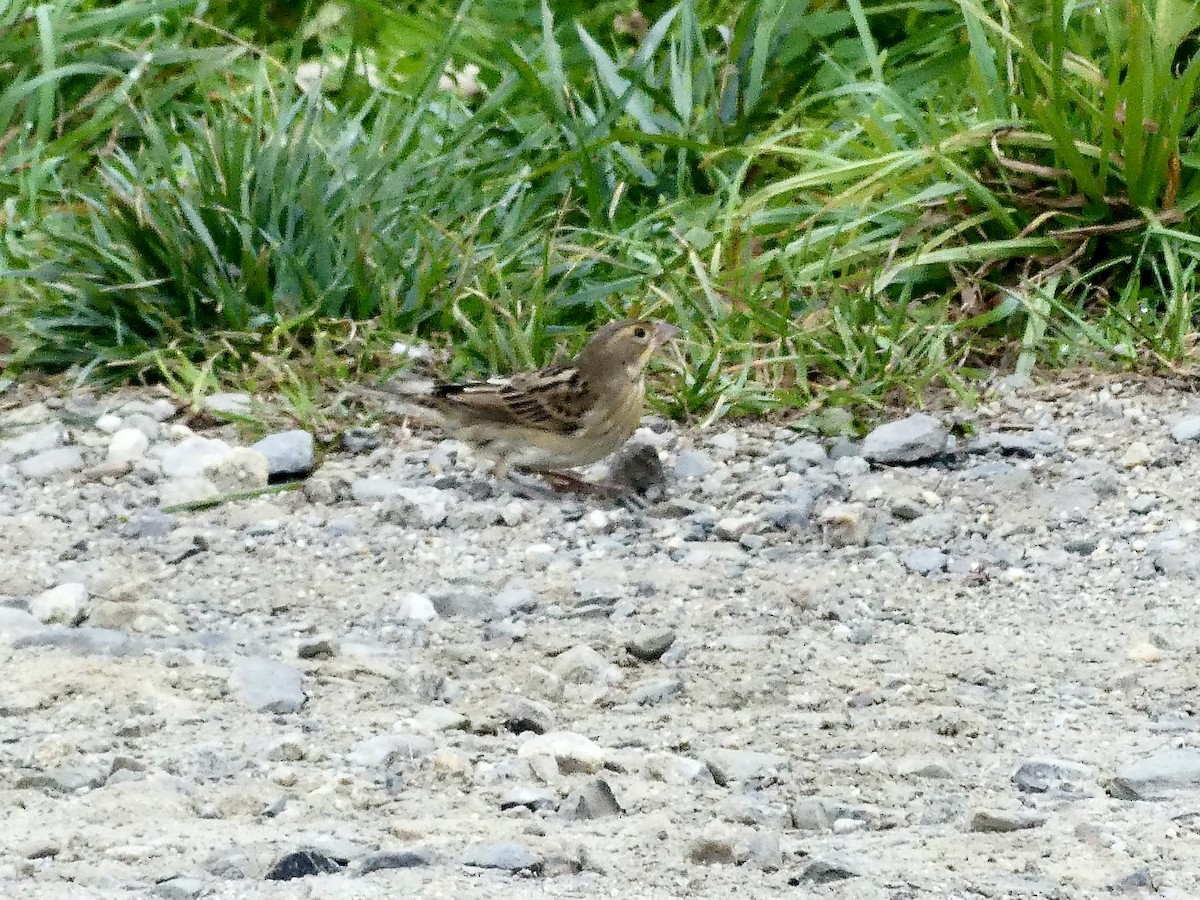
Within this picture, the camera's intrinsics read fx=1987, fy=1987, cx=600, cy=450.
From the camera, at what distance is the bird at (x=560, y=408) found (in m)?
5.26

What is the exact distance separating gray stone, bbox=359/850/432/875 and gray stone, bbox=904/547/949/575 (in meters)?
1.94

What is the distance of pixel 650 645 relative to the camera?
404 centimetres

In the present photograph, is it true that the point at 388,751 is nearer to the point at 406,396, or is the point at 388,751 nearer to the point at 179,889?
the point at 179,889

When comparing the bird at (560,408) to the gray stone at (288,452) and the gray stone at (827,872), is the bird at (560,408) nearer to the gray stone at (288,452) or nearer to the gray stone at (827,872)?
the gray stone at (288,452)

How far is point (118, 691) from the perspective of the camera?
12.3ft

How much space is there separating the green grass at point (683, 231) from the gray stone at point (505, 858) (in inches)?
109

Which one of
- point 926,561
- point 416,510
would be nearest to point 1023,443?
point 926,561

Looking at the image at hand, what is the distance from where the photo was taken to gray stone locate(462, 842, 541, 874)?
294 centimetres

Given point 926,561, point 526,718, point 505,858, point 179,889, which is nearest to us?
point 179,889

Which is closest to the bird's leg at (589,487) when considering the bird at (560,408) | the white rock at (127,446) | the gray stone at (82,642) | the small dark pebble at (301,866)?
the bird at (560,408)

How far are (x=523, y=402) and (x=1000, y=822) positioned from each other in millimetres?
2538

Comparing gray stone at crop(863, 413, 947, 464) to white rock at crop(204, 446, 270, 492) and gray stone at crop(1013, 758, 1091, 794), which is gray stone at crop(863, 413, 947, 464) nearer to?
white rock at crop(204, 446, 270, 492)

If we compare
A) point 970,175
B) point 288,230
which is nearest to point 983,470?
point 970,175

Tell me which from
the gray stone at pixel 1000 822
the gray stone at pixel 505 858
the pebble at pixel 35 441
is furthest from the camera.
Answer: the pebble at pixel 35 441
